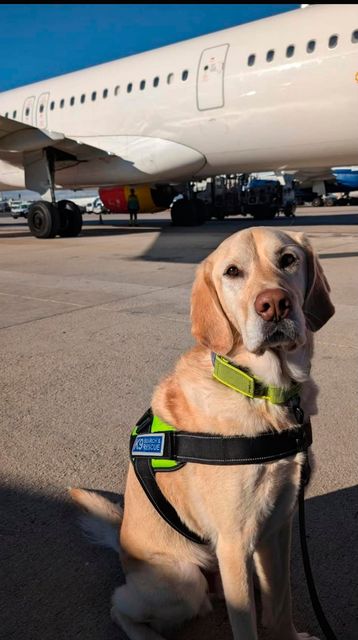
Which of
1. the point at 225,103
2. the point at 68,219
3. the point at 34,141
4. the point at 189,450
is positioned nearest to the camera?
the point at 189,450

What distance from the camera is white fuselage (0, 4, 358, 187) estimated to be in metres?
9.41

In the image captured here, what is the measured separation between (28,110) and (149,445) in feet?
53.5

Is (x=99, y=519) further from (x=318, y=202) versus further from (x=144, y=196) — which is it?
(x=318, y=202)

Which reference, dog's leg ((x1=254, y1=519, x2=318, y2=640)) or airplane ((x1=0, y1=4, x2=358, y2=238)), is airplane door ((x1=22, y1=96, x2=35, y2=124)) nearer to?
airplane ((x1=0, y1=4, x2=358, y2=238))

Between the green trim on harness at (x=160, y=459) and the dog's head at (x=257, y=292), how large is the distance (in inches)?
12.6

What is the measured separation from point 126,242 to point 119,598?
1130 centimetres

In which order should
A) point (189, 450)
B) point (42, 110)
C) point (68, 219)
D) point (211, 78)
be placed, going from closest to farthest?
point (189, 450), point (211, 78), point (68, 219), point (42, 110)

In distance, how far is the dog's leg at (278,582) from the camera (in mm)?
1653

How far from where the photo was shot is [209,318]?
63.1 inches

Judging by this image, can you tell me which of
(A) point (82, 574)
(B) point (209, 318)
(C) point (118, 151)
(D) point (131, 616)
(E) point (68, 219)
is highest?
(C) point (118, 151)

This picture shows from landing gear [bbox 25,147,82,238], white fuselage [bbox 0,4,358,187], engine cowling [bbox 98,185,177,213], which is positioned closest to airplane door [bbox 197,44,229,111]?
white fuselage [bbox 0,4,358,187]

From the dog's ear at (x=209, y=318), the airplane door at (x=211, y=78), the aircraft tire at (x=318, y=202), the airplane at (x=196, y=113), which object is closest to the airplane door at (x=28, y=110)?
the airplane at (x=196, y=113)

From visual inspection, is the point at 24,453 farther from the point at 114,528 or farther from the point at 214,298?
the point at 214,298

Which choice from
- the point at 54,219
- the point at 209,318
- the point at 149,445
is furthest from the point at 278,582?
the point at 54,219
